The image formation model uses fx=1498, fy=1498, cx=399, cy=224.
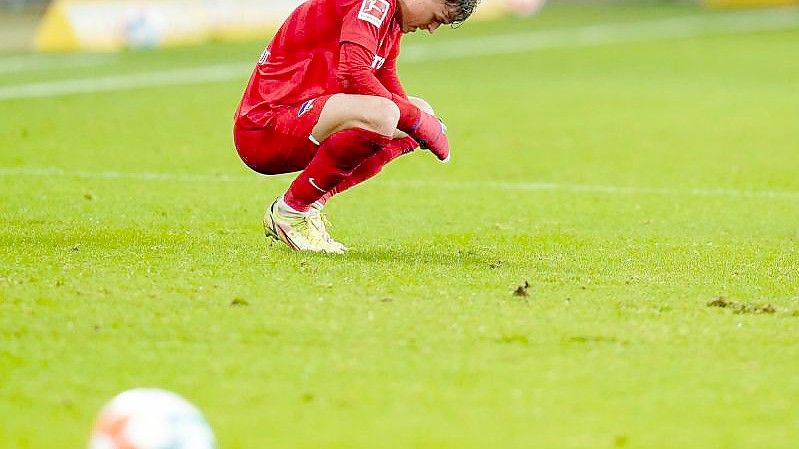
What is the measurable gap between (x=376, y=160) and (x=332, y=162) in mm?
389

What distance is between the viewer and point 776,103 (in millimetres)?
15664

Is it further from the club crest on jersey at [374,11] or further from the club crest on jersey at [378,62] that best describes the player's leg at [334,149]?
the club crest on jersey at [374,11]

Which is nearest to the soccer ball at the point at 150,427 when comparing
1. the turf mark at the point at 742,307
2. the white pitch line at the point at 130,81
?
the turf mark at the point at 742,307

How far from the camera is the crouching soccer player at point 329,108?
6629 mm

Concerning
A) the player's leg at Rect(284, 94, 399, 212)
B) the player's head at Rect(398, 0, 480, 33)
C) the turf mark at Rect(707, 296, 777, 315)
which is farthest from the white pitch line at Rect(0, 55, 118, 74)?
the turf mark at Rect(707, 296, 777, 315)

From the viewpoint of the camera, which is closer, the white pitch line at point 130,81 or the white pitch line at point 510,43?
the white pitch line at point 130,81

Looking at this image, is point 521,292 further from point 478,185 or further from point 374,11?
point 478,185

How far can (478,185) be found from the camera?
9.93 m

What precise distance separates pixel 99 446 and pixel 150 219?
4365mm

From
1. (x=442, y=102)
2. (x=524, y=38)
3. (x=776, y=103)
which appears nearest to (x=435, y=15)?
(x=442, y=102)

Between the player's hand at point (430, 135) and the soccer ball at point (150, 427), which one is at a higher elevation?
the soccer ball at point (150, 427)

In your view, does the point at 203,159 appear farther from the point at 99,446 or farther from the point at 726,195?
the point at 99,446

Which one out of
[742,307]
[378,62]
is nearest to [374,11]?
[378,62]

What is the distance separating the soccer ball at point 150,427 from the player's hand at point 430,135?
3122 mm
